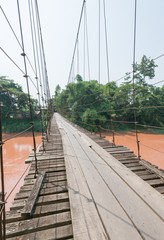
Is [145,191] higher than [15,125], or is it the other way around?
[145,191]

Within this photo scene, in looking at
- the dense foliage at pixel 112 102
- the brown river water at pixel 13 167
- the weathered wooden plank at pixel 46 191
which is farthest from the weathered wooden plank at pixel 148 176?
the dense foliage at pixel 112 102

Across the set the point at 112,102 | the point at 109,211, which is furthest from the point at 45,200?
the point at 112,102

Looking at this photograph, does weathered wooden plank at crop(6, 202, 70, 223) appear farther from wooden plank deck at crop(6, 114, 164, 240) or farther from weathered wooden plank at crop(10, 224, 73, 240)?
weathered wooden plank at crop(10, 224, 73, 240)

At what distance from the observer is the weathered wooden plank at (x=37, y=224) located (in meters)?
0.85

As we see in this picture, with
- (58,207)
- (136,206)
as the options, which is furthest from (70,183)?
(136,206)

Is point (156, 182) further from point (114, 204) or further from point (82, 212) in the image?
point (82, 212)

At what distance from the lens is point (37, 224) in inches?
35.7

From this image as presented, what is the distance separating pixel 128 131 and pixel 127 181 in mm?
17027

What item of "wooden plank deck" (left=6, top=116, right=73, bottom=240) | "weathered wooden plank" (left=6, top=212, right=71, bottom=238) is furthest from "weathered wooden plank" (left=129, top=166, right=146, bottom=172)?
"weathered wooden plank" (left=6, top=212, right=71, bottom=238)

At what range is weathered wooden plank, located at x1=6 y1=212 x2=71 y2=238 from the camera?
2.79ft

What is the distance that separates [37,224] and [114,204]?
65 centimetres

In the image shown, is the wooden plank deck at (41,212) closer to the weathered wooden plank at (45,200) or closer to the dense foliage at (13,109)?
the weathered wooden plank at (45,200)

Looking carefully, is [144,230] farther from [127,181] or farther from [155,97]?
[155,97]

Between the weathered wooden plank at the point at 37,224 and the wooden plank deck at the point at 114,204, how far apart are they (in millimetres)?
103
